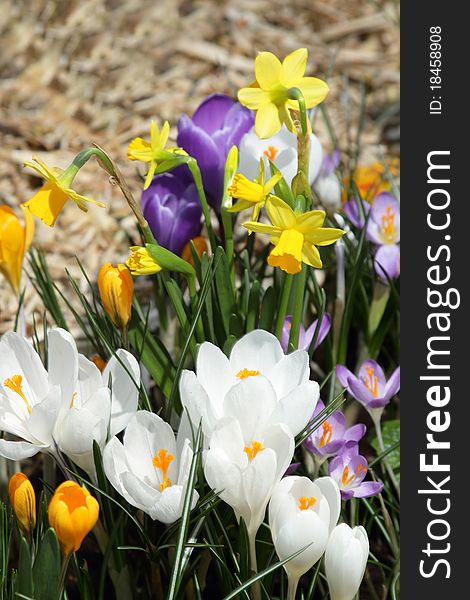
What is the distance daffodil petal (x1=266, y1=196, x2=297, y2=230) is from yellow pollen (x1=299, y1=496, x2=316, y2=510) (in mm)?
318

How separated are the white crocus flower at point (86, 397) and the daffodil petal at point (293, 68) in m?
0.41

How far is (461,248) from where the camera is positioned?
1.23 m

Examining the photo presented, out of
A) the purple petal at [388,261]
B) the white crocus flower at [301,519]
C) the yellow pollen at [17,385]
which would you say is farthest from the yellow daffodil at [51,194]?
the purple petal at [388,261]

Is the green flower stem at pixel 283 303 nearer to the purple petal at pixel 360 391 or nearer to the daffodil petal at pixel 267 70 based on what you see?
the purple petal at pixel 360 391

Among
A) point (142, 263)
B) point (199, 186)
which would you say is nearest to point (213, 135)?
point (199, 186)

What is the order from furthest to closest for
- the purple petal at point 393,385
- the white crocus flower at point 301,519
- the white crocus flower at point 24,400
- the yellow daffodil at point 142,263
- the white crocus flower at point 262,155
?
the white crocus flower at point 262,155 < the purple petal at point 393,385 < the yellow daffodil at point 142,263 < the white crocus flower at point 24,400 < the white crocus flower at point 301,519

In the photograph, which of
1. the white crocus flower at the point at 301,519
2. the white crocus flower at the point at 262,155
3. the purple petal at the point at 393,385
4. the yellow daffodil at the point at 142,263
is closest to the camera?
the white crocus flower at the point at 301,519

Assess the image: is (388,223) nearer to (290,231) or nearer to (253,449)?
(290,231)

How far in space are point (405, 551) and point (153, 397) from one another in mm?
590

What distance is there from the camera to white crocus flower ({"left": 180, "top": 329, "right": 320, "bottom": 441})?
Result: 97cm

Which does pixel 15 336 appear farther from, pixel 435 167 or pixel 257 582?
pixel 435 167

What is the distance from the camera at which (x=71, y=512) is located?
901 millimetres

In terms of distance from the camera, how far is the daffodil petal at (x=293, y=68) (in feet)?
3.64

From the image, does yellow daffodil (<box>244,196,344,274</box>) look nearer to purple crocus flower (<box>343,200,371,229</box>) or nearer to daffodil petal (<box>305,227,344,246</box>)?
daffodil petal (<box>305,227,344,246</box>)
